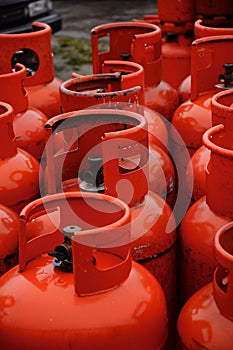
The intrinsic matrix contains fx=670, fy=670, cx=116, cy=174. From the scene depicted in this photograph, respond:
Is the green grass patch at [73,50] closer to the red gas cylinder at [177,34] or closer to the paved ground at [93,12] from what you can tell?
the paved ground at [93,12]

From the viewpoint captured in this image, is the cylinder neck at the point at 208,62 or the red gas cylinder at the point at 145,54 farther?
the red gas cylinder at the point at 145,54

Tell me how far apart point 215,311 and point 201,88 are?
3.99ft

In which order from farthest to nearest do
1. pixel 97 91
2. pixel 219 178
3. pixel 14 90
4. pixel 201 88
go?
pixel 201 88, pixel 14 90, pixel 97 91, pixel 219 178

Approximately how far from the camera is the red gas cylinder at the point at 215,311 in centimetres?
144

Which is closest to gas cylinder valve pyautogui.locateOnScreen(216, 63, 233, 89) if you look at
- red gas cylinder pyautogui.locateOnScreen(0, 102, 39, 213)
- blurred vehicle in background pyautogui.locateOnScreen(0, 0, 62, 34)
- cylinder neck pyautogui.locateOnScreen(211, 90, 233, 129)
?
cylinder neck pyautogui.locateOnScreen(211, 90, 233, 129)

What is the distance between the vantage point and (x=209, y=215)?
5.98ft

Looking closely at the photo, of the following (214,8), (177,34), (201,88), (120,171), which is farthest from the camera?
(177,34)

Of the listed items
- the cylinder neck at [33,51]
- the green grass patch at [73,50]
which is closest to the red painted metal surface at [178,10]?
the cylinder neck at [33,51]

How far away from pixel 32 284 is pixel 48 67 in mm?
1460

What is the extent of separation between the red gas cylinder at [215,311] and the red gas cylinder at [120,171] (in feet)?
1.04

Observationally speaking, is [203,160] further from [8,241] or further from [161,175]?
[8,241]

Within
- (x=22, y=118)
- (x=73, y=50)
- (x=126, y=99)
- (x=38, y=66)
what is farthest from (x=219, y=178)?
(x=73, y=50)

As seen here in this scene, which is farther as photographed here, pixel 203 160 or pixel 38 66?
pixel 38 66

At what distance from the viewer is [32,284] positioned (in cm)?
149
